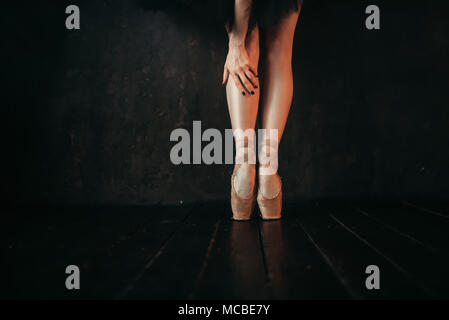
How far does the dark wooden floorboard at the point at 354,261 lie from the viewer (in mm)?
532

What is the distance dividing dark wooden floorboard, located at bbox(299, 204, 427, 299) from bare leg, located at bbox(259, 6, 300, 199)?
216mm

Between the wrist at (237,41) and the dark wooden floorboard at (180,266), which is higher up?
the wrist at (237,41)

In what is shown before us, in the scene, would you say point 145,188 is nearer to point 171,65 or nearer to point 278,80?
point 171,65

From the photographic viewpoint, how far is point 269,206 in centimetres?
108

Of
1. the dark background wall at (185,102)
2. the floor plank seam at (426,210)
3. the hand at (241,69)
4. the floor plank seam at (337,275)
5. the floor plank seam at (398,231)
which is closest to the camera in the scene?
the floor plank seam at (337,275)

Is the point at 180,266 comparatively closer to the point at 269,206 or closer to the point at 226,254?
the point at 226,254

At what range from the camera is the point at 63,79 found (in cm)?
141

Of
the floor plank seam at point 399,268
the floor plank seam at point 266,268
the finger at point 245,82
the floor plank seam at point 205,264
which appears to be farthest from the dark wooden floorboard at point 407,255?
the finger at point 245,82

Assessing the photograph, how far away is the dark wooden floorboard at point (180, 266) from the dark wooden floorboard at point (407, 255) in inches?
13.5

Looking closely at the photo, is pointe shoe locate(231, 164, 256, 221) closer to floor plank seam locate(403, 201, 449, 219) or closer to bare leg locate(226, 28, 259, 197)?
bare leg locate(226, 28, 259, 197)

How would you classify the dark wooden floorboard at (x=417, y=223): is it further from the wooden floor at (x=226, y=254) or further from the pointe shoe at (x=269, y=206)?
the pointe shoe at (x=269, y=206)
